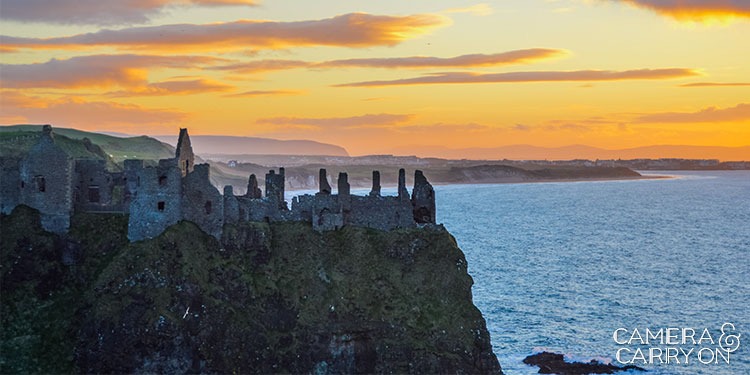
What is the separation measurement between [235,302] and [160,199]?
9.65 meters

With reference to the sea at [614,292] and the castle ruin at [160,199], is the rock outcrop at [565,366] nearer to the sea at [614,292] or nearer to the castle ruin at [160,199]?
the sea at [614,292]

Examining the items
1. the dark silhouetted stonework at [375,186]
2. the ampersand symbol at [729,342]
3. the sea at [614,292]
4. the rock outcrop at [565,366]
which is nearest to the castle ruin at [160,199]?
the dark silhouetted stonework at [375,186]

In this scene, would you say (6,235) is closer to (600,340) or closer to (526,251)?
(600,340)

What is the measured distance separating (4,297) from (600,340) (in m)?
47.5

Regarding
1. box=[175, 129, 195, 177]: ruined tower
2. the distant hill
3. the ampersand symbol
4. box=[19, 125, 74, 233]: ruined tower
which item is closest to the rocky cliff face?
box=[19, 125, 74, 233]: ruined tower

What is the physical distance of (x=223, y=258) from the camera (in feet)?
181

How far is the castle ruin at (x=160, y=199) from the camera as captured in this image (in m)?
55.2

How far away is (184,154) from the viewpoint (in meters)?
58.9

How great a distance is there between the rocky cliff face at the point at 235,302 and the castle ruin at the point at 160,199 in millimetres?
1136

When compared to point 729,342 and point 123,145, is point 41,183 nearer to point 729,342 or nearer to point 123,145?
point 729,342

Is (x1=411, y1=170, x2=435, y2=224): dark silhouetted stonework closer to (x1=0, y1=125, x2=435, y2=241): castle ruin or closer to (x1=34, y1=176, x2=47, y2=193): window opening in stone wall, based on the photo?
(x1=0, y1=125, x2=435, y2=241): castle ruin

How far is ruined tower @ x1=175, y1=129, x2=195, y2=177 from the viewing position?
57781 mm

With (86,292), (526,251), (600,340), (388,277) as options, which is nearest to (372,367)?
(388,277)

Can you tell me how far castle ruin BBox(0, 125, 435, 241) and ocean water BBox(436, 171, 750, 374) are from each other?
55.8ft
